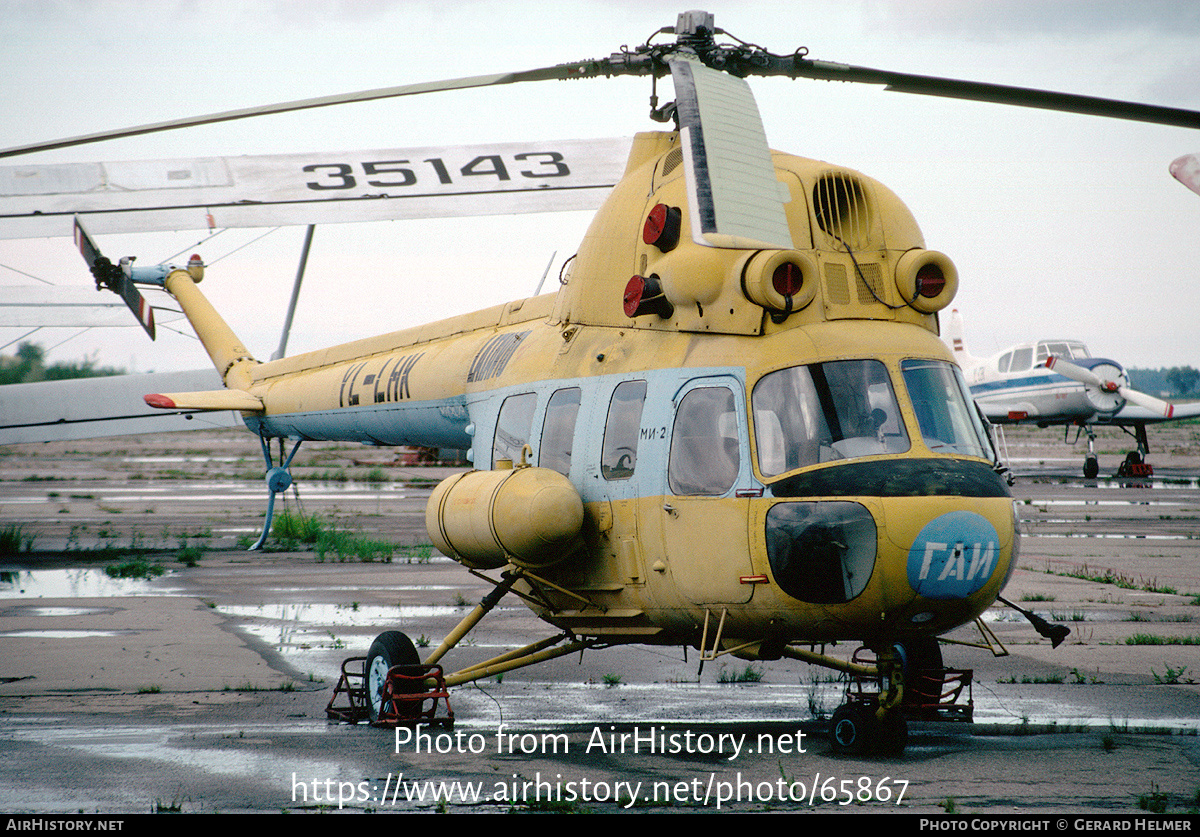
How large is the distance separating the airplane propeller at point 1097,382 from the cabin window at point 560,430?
99.2 ft

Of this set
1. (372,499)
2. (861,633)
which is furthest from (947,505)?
(372,499)

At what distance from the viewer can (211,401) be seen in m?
16.2

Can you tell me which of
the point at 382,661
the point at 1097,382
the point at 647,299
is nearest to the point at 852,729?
the point at 647,299

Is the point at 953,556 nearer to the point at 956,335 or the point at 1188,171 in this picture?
the point at 1188,171

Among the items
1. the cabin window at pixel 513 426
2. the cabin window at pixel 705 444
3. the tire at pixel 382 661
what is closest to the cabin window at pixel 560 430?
the cabin window at pixel 513 426

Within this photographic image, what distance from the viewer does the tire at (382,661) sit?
7.88 m

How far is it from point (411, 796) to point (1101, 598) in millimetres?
11041

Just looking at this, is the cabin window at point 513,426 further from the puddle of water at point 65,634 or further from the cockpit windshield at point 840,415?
the puddle of water at point 65,634

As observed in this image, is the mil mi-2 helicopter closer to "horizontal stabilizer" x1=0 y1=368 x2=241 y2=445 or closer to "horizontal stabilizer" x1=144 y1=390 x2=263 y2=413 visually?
"horizontal stabilizer" x1=144 y1=390 x2=263 y2=413

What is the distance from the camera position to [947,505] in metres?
5.79

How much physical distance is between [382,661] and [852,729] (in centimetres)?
366

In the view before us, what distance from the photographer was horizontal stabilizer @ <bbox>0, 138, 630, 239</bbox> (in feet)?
47.1

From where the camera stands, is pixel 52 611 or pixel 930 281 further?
pixel 52 611

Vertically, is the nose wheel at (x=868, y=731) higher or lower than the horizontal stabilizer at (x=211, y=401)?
lower
